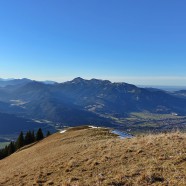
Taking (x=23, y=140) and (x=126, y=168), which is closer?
(x=126, y=168)

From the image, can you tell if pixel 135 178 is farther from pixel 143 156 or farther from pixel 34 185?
pixel 34 185

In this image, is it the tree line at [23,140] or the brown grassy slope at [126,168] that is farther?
the tree line at [23,140]

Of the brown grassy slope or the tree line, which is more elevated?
the brown grassy slope

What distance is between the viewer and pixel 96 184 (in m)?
15.7

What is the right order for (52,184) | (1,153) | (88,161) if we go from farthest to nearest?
(1,153), (88,161), (52,184)

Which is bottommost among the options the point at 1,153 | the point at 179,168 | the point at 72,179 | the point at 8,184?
the point at 1,153

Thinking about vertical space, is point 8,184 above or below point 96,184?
below

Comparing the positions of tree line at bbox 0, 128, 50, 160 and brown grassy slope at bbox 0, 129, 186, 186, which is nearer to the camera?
brown grassy slope at bbox 0, 129, 186, 186

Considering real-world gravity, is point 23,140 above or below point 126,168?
below

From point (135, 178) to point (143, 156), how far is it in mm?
4881

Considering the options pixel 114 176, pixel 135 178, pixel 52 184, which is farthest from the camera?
pixel 52 184

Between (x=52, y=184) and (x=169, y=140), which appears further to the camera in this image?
(x=169, y=140)

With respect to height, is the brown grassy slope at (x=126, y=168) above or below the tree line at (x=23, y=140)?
above

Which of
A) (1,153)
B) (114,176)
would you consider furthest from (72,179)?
(1,153)
